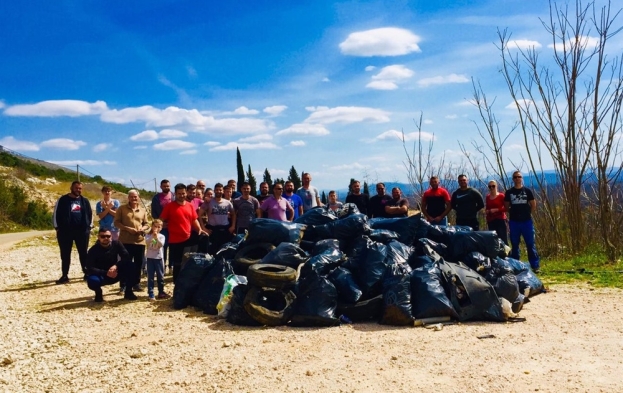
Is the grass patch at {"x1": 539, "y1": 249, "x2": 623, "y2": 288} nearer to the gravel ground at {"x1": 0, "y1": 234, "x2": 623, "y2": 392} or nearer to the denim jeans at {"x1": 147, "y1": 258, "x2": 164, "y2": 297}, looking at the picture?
the gravel ground at {"x1": 0, "y1": 234, "x2": 623, "y2": 392}

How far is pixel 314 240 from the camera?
266 inches

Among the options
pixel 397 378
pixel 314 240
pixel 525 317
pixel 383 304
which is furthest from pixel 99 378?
pixel 525 317

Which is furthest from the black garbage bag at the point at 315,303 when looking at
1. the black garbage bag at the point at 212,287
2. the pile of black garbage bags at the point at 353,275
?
the black garbage bag at the point at 212,287

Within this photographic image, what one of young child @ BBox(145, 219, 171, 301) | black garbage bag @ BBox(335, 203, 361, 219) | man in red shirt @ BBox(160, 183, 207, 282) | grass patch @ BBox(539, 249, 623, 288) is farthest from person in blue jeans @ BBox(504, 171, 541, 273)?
young child @ BBox(145, 219, 171, 301)

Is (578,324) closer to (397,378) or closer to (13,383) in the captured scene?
(397,378)

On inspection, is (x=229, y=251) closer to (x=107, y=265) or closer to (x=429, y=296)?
(x=107, y=265)

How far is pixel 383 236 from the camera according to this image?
21.0ft

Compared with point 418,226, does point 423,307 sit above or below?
below

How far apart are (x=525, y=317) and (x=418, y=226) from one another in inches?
73.0

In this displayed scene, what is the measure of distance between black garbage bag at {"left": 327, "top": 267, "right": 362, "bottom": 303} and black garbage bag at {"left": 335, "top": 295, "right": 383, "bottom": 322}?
90mm

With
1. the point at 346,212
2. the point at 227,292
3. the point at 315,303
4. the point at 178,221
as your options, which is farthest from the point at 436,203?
the point at 178,221

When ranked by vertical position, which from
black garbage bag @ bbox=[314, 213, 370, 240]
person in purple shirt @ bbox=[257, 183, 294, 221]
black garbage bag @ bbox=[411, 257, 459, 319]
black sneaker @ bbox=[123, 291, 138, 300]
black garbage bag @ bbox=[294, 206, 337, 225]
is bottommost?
black sneaker @ bbox=[123, 291, 138, 300]

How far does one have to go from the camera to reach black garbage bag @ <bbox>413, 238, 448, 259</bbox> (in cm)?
625

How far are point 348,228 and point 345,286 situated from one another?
109 centimetres
